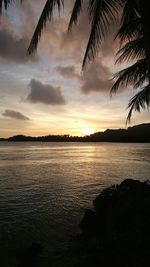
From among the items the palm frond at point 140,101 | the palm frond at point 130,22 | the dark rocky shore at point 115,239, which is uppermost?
the palm frond at point 130,22

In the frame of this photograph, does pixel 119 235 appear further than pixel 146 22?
Yes

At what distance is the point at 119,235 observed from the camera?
5.71 metres

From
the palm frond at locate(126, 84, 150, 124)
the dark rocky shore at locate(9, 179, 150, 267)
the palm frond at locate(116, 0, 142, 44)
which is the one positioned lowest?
the dark rocky shore at locate(9, 179, 150, 267)

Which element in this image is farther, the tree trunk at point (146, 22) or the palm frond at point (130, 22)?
the palm frond at point (130, 22)

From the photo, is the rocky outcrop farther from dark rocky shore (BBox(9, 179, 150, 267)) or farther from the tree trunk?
the tree trunk

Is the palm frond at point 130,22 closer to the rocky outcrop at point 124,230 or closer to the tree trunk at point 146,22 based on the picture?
the tree trunk at point 146,22

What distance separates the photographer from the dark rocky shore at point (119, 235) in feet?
16.7

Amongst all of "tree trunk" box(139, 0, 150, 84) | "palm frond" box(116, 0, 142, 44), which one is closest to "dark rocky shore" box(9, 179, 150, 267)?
"tree trunk" box(139, 0, 150, 84)

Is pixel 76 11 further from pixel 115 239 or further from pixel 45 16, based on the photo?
pixel 115 239

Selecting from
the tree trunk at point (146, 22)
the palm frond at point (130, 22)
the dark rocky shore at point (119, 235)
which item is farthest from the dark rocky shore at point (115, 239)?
the palm frond at point (130, 22)

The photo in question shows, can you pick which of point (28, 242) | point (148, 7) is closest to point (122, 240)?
point (28, 242)

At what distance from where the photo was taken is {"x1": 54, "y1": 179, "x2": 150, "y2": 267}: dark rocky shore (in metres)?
5.08

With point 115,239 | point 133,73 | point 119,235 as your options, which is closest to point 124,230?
point 119,235

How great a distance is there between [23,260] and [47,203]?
692 centimetres
